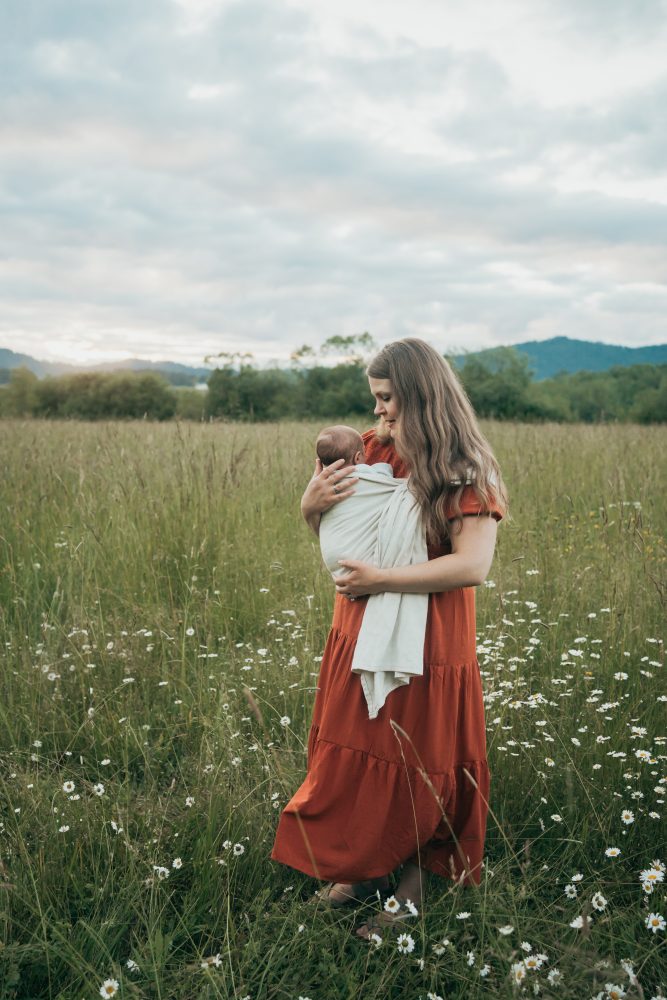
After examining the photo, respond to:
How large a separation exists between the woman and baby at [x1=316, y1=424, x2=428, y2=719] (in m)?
0.04

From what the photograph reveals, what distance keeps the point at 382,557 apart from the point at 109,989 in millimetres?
1335

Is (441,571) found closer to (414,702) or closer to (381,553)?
(381,553)

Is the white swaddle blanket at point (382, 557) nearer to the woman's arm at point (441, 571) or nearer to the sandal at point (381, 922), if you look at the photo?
the woman's arm at point (441, 571)

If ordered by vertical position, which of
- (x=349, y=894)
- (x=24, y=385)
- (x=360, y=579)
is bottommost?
(x=349, y=894)

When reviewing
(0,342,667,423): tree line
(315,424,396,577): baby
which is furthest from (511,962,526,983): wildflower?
(0,342,667,423): tree line

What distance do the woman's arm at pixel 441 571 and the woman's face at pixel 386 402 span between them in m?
0.39

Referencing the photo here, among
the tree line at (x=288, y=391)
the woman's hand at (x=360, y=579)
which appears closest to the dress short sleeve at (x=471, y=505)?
the woman's hand at (x=360, y=579)

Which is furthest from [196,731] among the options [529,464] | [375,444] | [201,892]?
[529,464]

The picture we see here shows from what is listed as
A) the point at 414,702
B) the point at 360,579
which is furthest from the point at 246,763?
the point at 360,579

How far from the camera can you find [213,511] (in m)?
5.03

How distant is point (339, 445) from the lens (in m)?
2.23

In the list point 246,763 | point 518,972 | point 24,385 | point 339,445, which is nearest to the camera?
point 518,972

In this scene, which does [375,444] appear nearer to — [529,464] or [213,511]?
[213,511]

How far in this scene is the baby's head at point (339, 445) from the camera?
2.24 meters
